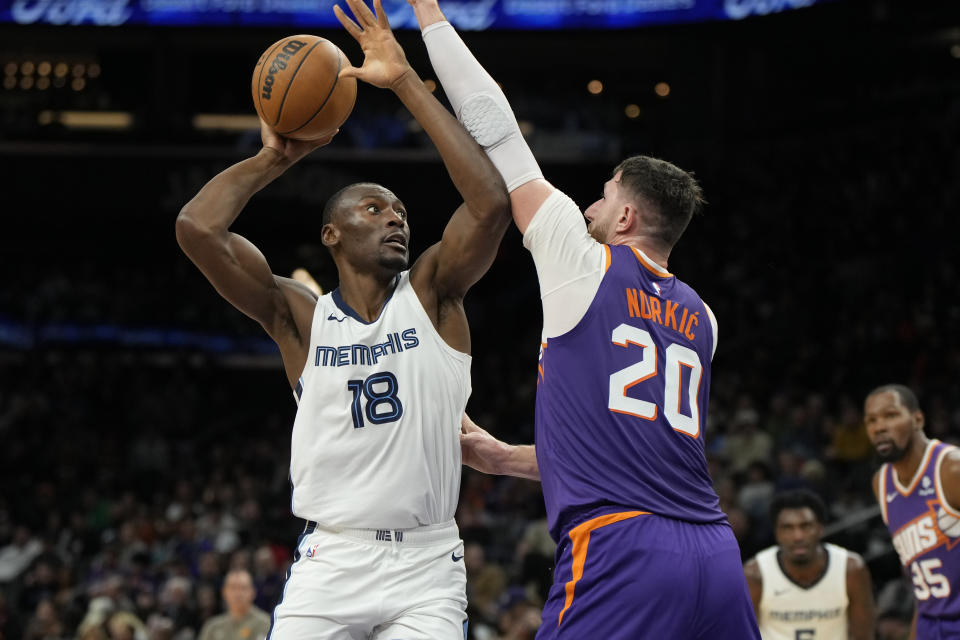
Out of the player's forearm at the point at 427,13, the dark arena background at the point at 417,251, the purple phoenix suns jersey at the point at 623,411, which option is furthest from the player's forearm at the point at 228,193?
the dark arena background at the point at 417,251

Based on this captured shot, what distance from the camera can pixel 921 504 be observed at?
21.5ft

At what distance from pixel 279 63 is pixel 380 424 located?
1466 millimetres

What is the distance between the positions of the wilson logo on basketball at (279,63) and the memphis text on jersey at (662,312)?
1745 mm

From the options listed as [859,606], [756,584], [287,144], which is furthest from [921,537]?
[287,144]

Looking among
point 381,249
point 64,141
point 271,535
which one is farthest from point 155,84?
point 381,249

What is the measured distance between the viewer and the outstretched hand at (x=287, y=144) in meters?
4.55

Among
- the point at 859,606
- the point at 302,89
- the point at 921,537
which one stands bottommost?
the point at 859,606

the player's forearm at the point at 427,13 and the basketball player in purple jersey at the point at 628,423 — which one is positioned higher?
the player's forearm at the point at 427,13

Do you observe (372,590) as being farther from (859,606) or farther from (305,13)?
(305,13)

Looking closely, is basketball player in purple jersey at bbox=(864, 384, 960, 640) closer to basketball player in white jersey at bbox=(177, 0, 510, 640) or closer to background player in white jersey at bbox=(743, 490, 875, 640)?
background player in white jersey at bbox=(743, 490, 875, 640)

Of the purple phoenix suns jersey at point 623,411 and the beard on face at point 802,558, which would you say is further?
the beard on face at point 802,558

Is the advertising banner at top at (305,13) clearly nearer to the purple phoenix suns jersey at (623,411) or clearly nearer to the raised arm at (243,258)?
the raised arm at (243,258)

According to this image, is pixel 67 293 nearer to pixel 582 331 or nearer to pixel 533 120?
pixel 533 120

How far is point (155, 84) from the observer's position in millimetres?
21953
